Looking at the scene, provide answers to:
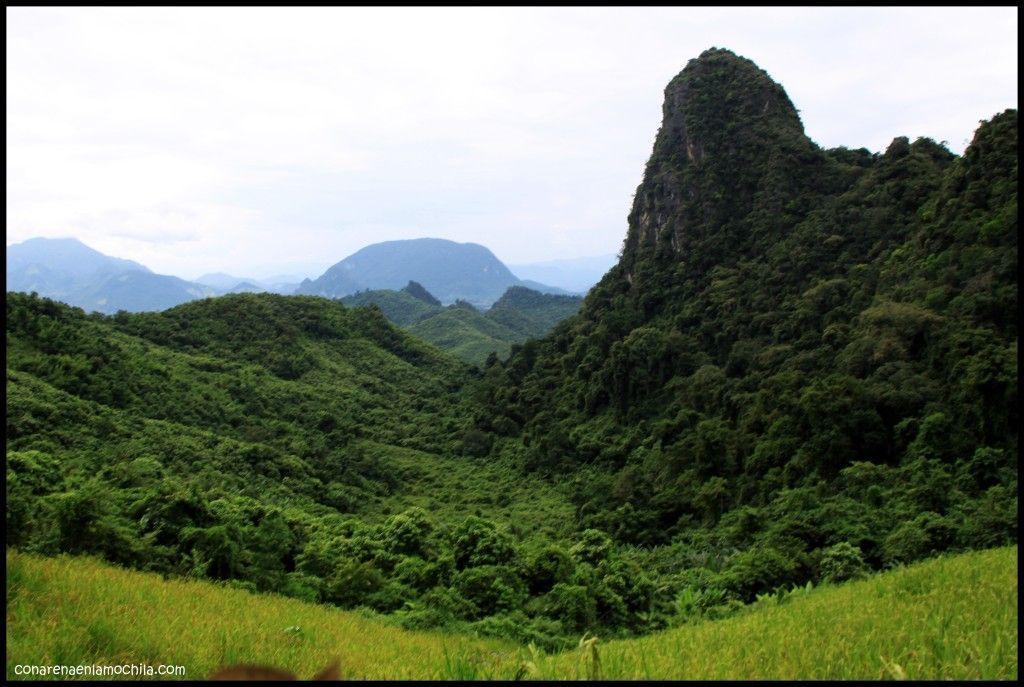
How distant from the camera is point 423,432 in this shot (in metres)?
48.6

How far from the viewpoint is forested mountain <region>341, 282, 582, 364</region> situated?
328ft

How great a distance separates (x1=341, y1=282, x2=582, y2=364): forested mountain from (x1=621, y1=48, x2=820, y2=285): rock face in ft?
130

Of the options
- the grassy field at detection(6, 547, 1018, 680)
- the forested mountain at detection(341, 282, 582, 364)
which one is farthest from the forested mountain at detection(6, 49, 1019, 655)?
the forested mountain at detection(341, 282, 582, 364)

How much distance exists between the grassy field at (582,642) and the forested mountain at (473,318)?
8043 cm

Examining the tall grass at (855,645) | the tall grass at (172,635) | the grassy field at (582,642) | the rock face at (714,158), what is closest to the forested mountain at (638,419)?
the rock face at (714,158)

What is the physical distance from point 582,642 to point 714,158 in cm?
5085

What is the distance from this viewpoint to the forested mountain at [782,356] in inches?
682

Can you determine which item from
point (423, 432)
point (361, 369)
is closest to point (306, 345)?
point (361, 369)

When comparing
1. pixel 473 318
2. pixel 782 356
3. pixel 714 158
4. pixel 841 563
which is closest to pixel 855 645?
pixel 841 563

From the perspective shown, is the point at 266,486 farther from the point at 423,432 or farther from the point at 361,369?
the point at 361,369

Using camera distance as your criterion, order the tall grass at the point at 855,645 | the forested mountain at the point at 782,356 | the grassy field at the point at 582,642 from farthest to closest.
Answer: the forested mountain at the point at 782,356, the grassy field at the point at 582,642, the tall grass at the point at 855,645

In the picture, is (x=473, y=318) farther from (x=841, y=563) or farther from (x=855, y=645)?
(x=855, y=645)

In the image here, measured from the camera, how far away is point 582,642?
10.4 ft

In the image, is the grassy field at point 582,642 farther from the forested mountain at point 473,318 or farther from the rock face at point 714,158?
the forested mountain at point 473,318
